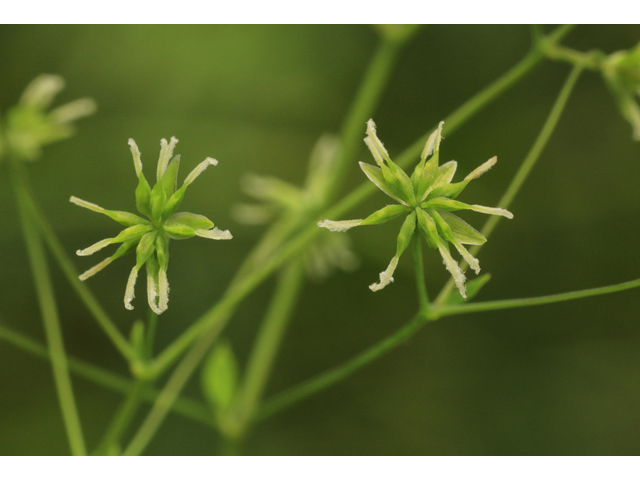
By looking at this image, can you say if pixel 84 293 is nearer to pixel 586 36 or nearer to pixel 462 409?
pixel 462 409

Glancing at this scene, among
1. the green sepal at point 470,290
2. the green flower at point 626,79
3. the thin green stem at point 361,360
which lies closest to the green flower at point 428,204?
the green sepal at point 470,290

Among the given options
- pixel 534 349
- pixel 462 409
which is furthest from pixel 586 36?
pixel 462 409

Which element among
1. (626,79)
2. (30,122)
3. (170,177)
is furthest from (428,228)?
(30,122)

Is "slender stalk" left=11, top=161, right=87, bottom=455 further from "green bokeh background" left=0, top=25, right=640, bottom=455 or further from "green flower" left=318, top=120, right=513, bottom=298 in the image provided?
"green flower" left=318, top=120, right=513, bottom=298

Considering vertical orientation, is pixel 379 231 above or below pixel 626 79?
above

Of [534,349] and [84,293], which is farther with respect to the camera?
[534,349]

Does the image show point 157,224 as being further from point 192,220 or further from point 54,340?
point 54,340

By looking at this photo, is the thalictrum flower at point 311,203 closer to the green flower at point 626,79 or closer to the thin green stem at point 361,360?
the thin green stem at point 361,360
